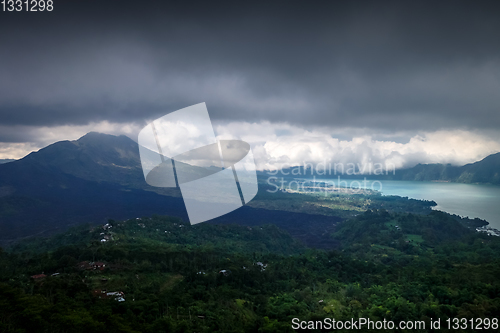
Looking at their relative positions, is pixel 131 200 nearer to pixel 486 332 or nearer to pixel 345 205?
pixel 345 205

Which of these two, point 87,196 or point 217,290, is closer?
point 217,290

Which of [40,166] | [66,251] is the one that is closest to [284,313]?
[66,251]

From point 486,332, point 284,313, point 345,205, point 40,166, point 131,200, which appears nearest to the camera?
point 486,332

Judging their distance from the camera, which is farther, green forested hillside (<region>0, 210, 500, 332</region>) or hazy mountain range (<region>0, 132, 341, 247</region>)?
hazy mountain range (<region>0, 132, 341, 247</region>)

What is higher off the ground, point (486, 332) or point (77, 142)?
point (77, 142)

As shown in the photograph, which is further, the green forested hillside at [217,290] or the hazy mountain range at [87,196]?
the hazy mountain range at [87,196]

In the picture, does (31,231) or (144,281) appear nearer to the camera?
(144,281)

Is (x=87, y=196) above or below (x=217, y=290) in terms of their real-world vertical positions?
below

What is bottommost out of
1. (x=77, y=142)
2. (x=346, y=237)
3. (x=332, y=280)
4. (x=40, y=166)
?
(x=346, y=237)
